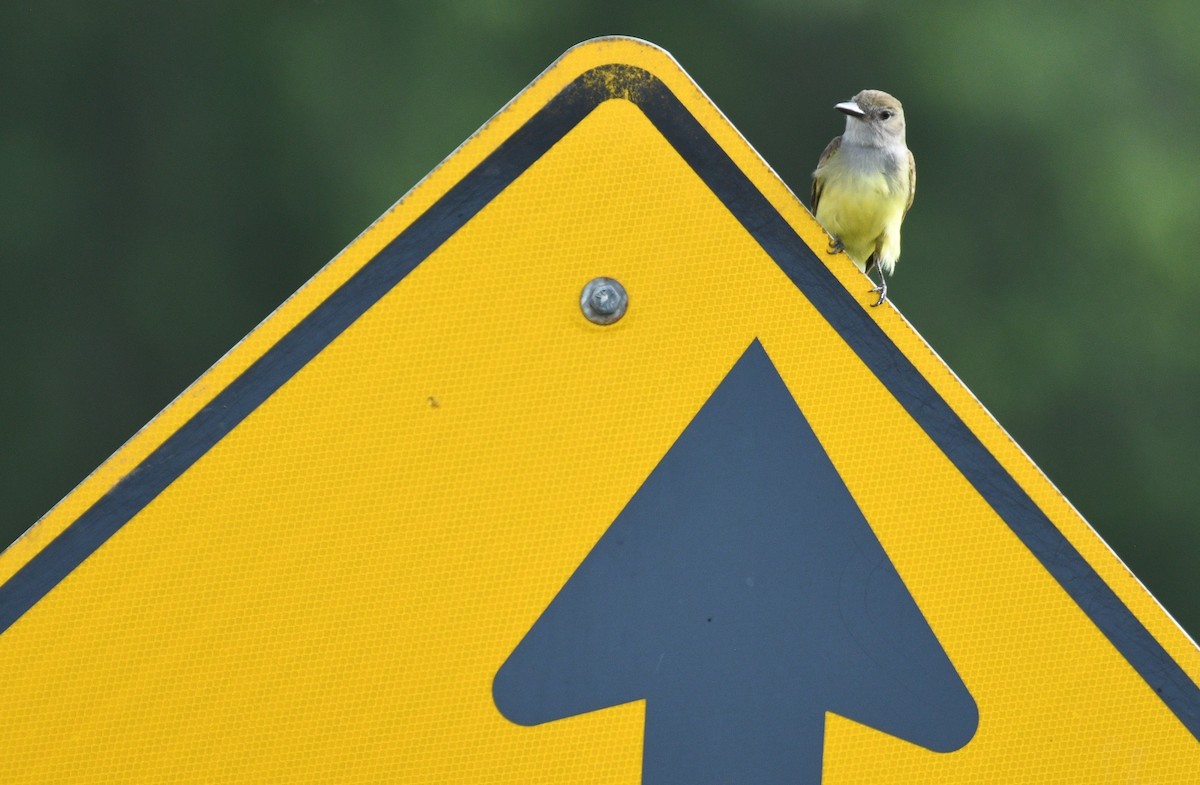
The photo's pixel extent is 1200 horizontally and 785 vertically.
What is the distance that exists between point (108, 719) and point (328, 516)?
33 cm

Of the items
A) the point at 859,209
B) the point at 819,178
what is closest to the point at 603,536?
the point at 859,209

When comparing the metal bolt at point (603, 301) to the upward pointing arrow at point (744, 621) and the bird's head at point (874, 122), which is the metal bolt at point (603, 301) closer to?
the upward pointing arrow at point (744, 621)

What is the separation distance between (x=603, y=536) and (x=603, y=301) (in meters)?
0.27

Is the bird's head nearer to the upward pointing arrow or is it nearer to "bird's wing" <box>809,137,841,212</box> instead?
"bird's wing" <box>809,137,841,212</box>

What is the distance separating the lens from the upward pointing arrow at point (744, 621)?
5.14 feet

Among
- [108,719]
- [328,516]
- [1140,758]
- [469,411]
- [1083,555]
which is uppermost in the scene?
[1083,555]

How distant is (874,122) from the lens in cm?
353

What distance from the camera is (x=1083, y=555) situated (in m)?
1.57

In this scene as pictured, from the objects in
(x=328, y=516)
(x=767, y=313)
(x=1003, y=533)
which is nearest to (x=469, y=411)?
(x=328, y=516)

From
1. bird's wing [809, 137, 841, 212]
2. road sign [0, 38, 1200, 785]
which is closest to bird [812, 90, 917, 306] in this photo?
bird's wing [809, 137, 841, 212]

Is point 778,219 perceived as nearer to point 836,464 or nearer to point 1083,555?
point 836,464

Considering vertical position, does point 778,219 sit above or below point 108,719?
above

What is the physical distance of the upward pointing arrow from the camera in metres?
1.57

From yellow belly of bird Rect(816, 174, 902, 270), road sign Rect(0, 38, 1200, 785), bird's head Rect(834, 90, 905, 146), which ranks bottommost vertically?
road sign Rect(0, 38, 1200, 785)
